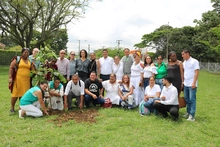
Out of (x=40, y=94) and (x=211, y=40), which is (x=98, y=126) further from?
(x=211, y=40)

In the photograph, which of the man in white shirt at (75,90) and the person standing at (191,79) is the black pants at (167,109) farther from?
the man in white shirt at (75,90)

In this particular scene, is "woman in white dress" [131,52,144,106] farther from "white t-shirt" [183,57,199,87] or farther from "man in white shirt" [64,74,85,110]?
"man in white shirt" [64,74,85,110]

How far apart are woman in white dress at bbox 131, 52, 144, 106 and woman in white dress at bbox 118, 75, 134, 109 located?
0.25 metres

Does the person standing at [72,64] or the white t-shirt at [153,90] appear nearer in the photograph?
the white t-shirt at [153,90]

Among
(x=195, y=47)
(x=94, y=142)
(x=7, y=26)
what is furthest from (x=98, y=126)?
(x=195, y=47)

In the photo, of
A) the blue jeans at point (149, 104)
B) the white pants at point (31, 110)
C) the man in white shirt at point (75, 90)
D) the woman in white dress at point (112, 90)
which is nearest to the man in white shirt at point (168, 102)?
the blue jeans at point (149, 104)

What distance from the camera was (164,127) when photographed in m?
4.76

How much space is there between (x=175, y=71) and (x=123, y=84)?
1.71 m

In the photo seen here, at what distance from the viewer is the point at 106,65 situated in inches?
277

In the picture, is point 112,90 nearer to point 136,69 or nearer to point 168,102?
point 136,69

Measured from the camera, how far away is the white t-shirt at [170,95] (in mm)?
5184

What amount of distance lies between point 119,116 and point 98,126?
103 cm

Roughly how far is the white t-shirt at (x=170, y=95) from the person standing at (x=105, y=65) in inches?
90.8

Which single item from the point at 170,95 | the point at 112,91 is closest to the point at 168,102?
the point at 170,95
